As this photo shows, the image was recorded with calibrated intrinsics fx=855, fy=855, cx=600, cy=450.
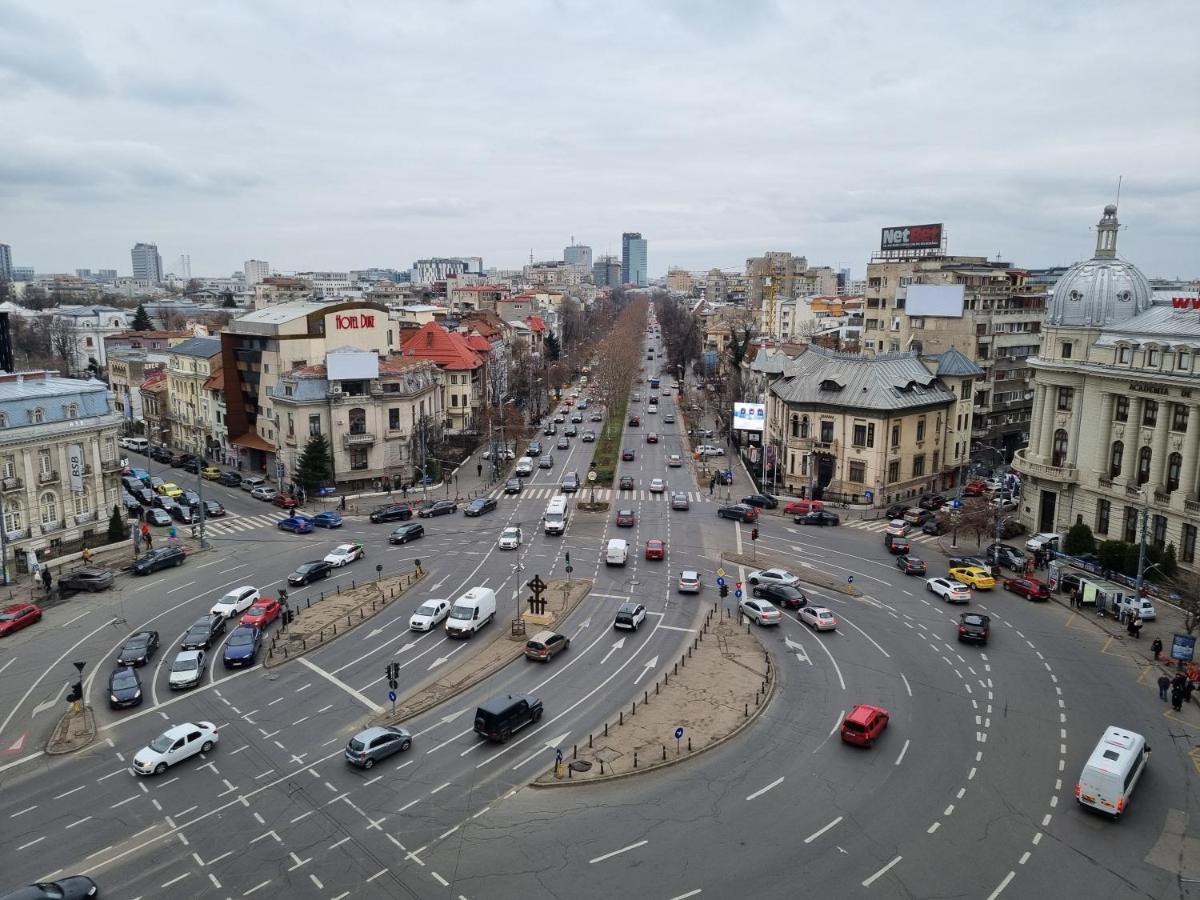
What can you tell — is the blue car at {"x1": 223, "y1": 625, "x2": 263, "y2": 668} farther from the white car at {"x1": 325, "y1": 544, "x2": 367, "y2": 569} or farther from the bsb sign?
the bsb sign

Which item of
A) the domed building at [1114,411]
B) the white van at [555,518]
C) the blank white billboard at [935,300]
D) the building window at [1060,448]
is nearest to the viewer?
the domed building at [1114,411]

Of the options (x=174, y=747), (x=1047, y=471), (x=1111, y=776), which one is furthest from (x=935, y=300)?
(x=174, y=747)

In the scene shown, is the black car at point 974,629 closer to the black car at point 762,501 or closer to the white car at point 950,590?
Result: the white car at point 950,590

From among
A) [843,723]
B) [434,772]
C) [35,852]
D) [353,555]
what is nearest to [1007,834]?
[843,723]

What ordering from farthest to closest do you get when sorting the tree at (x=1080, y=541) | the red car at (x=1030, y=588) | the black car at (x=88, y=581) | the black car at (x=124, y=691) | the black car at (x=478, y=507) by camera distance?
the black car at (x=478, y=507), the tree at (x=1080, y=541), the black car at (x=88, y=581), the red car at (x=1030, y=588), the black car at (x=124, y=691)

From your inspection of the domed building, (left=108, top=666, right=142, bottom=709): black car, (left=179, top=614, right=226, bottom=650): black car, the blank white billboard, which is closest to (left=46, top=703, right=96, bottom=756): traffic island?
(left=108, top=666, right=142, bottom=709): black car

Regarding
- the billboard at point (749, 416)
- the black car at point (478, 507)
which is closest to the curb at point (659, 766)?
the black car at point (478, 507)
